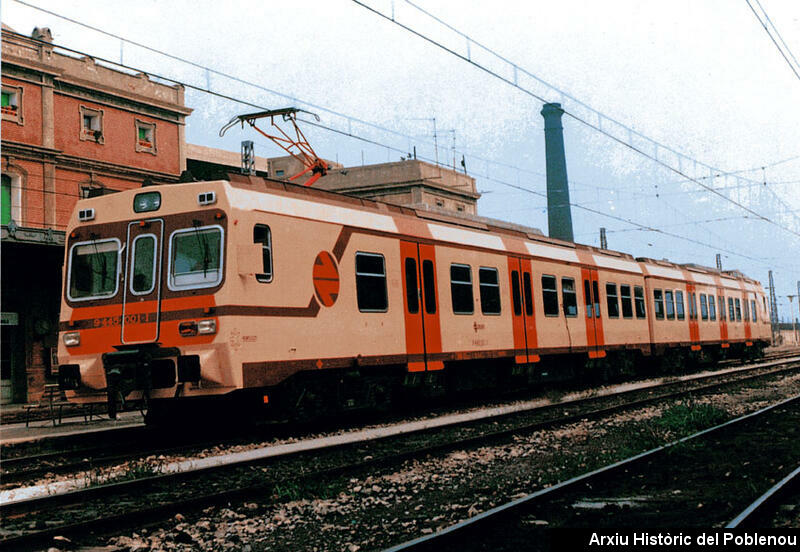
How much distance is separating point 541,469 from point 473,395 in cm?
988

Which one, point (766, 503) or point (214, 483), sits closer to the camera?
point (766, 503)

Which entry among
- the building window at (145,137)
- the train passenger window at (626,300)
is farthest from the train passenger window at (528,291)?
the building window at (145,137)

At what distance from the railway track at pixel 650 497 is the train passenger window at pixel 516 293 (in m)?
6.36

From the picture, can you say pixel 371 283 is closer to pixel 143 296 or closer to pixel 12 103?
pixel 143 296

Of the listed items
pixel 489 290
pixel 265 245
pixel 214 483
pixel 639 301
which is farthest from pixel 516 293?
pixel 214 483

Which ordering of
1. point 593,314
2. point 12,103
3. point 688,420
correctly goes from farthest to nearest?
point 12,103, point 593,314, point 688,420

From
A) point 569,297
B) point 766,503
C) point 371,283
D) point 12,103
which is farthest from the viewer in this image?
point 12,103

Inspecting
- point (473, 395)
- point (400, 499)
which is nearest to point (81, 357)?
point (400, 499)

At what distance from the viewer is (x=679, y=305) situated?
2409 centimetres

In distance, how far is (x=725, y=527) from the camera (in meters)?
5.21

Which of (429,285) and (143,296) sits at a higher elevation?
(429,285)

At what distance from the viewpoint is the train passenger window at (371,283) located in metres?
12.0

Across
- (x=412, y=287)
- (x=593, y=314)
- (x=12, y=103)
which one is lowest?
(x=593, y=314)

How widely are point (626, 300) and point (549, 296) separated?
451cm
